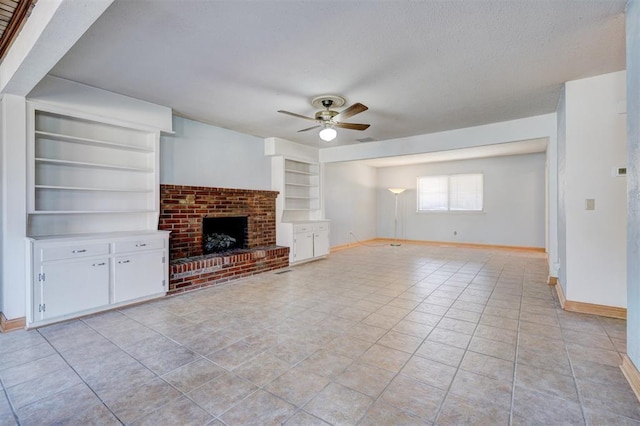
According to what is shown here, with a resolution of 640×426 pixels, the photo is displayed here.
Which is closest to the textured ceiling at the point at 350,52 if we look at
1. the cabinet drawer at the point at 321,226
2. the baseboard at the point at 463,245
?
the cabinet drawer at the point at 321,226

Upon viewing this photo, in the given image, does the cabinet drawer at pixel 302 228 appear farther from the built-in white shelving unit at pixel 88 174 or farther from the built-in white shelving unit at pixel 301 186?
the built-in white shelving unit at pixel 88 174

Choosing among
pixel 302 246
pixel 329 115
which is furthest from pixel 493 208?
pixel 329 115

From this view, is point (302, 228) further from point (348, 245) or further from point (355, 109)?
point (355, 109)

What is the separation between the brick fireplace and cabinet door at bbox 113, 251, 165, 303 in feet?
0.69

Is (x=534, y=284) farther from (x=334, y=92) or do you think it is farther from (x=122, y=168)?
(x=122, y=168)

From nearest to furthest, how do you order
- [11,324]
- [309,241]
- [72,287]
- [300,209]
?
[11,324] < [72,287] < [309,241] < [300,209]

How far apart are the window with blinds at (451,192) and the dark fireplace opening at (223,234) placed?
5.66 metres

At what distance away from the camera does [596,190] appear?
122 inches

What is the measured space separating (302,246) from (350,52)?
157 inches

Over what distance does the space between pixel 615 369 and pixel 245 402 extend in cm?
253

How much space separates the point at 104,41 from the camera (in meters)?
2.41

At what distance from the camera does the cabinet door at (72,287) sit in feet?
9.35

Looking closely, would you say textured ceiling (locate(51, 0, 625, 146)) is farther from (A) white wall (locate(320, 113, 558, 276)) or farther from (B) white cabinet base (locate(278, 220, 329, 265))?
(B) white cabinet base (locate(278, 220, 329, 265))

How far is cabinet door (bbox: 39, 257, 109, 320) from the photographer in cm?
285
